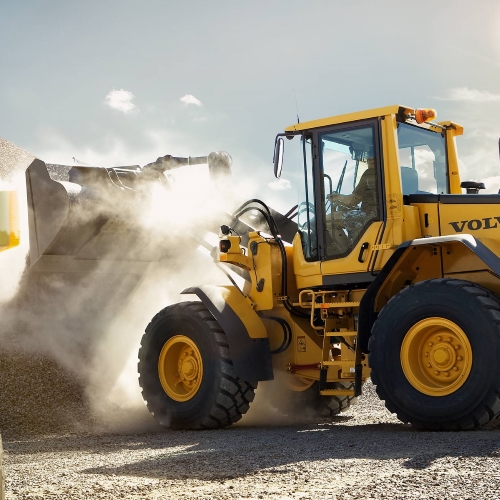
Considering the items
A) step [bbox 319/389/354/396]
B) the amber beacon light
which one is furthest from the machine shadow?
the amber beacon light

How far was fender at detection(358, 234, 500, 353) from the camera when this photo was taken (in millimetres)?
7043

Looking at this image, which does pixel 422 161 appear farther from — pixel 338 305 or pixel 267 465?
pixel 267 465

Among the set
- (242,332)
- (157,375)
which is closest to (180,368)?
(157,375)

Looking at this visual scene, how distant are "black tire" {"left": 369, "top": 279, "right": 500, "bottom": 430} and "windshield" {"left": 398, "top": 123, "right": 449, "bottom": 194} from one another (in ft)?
4.21

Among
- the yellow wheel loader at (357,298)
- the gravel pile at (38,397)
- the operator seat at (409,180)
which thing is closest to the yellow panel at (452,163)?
the yellow wheel loader at (357,298)

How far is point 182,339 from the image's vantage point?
877 cm

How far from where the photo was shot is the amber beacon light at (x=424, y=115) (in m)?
7.96

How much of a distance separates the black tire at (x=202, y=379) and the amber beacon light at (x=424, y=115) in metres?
2.73

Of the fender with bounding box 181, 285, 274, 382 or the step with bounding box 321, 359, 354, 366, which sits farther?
the fender with bounding box 181, 285, 274, 382

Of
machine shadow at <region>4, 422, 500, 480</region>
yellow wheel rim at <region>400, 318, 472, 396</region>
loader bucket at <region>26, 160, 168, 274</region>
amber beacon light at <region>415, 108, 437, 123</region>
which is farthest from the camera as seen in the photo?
loader bucket at <region>26, 160, 168, 274</region>

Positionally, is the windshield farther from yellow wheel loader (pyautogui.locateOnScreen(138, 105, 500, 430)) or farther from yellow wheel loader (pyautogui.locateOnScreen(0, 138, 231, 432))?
yellow wheel loader (pyautogui.locateOnScreen(0, 138, 231, 432))

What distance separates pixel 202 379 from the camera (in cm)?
847

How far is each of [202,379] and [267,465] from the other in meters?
3.18

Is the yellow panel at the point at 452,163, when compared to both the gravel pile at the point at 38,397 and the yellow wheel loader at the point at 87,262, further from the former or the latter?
the gravel pile at the point at 38,397
